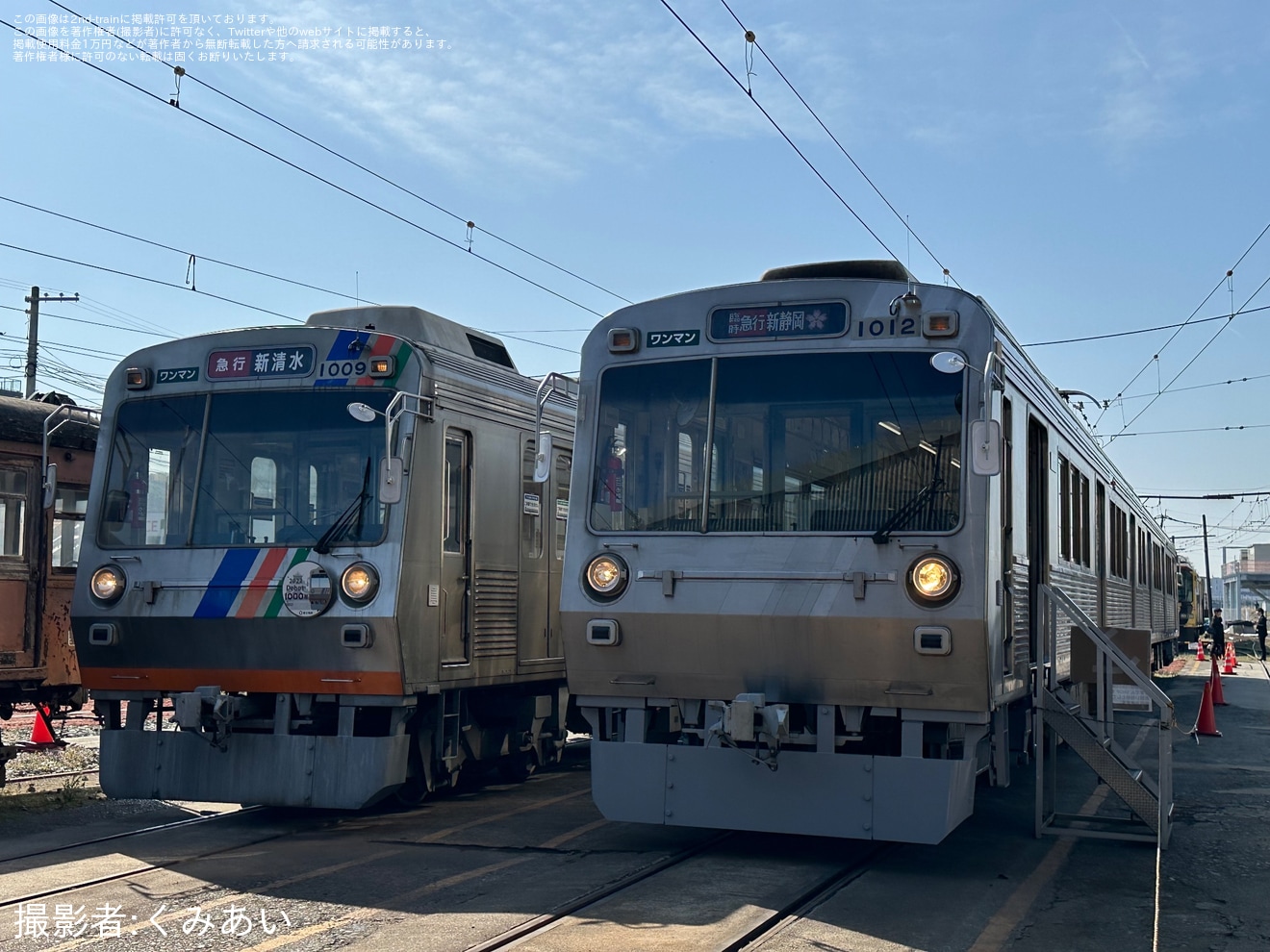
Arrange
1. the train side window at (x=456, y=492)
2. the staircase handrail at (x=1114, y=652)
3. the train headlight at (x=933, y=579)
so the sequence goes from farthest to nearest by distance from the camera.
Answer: the train side window at (x=456, y=492) → the staircase handrail at (x=1114, y=652) → the train headlight at (x=933, y=579)

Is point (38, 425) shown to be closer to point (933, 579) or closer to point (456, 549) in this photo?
point (456, 549)

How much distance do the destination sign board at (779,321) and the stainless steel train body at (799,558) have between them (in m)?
0.01

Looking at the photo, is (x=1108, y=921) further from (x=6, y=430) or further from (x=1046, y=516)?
(x=6, y=430)

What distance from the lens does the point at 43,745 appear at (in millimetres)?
11461

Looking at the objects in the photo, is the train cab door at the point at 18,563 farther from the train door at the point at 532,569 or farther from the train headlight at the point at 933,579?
the train headlight at the point at 933,579

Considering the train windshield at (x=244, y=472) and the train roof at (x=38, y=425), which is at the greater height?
the train roof at (x=38, y=425)

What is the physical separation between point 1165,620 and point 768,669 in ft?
67.3

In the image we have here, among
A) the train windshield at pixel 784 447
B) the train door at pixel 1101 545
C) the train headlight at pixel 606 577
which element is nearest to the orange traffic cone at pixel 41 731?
the train headlight at pixel 606 577

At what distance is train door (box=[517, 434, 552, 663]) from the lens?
11.8 m

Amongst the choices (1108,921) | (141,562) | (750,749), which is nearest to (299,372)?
(141,562)

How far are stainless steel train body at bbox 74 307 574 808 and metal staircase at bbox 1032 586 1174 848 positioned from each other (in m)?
4.31

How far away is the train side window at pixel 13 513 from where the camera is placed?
1200cm

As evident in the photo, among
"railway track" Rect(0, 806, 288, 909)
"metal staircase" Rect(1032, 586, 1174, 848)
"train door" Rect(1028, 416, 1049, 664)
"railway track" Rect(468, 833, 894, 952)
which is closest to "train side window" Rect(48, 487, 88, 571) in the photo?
"railway track" Rect(0, 806, 288, 909)

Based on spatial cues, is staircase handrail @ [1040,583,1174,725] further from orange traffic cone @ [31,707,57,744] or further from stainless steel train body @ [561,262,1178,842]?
orange traffic cone @ [31,707,57,744]
